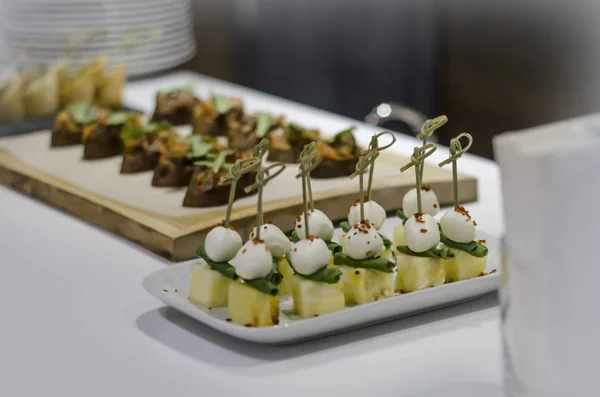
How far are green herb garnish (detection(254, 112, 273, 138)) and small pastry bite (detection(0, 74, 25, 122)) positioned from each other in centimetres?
67

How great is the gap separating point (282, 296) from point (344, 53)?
3171 millimetres

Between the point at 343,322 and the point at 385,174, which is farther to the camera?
the point at 385,174

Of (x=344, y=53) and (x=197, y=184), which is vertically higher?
(x=197, y=184)

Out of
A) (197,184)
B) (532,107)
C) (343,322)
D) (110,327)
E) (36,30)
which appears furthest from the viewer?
(532,107)

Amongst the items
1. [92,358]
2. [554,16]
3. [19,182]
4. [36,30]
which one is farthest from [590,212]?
[554,16]

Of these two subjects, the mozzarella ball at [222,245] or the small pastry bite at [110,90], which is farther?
the small pastry bite at [110,90]

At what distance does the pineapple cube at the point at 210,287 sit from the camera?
4.20 ft

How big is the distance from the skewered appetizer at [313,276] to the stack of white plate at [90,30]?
6.06 feet

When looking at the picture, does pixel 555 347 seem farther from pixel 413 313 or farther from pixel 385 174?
pixel 385 174

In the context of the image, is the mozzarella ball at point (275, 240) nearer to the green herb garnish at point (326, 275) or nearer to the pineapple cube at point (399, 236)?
the green herb garnish at point (326, 275)

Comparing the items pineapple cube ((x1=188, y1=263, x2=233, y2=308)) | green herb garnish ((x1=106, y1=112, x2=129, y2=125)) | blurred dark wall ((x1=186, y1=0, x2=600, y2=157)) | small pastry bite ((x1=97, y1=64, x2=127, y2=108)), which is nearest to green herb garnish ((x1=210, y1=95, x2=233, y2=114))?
green herb garnish ((x1=106, y1=112, x2=129, y2=125))

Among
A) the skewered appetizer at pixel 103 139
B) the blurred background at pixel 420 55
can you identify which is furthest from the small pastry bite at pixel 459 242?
the blurred background at pixel 420 55

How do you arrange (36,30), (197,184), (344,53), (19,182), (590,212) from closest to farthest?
1. (590,212)
2. (197,184)
3. (19,182)
4. (36,30)
5. (344,53)

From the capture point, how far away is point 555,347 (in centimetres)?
93
